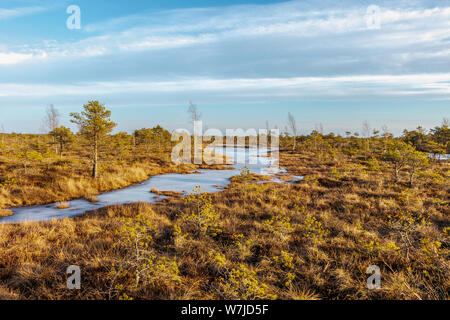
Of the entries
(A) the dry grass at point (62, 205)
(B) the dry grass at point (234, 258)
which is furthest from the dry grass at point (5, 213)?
(B) the dry grass at point (234, 258)

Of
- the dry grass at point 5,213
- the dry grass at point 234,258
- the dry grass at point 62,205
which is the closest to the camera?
the dry grass at point 234,258

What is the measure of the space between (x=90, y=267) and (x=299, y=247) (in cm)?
551

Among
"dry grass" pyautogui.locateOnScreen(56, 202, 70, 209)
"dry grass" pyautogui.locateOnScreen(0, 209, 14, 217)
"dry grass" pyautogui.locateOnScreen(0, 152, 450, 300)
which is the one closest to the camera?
"dry grass" pyautogui.locateOnScreen(0, 152, 450, 300)

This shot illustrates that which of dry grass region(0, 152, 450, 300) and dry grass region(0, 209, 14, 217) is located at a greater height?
dry grass region(0, 152, 450, 300)

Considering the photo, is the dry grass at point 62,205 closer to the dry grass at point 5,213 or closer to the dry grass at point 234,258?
the dry grass at point 5,213

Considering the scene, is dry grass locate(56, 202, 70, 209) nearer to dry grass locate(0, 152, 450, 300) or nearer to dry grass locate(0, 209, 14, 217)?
dry grass locate(0, 209, 14, 217)

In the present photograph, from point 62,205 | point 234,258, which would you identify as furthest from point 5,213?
point 234,258

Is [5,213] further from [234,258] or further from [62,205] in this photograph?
[234,258]

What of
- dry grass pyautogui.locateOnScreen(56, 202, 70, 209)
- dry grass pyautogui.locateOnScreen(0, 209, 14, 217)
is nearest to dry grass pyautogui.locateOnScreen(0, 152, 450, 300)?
dry grass pyautogui.locateOnScreen(56, 202, 70, 209)

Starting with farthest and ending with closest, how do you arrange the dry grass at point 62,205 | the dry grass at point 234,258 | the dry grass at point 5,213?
the dry grass at point 62,205, the dry grass at point 5,213, the dry grass at point 234,258

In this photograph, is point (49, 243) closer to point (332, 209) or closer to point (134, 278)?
point (134, 278)

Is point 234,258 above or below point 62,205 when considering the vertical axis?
above

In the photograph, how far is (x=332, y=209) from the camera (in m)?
9.60
